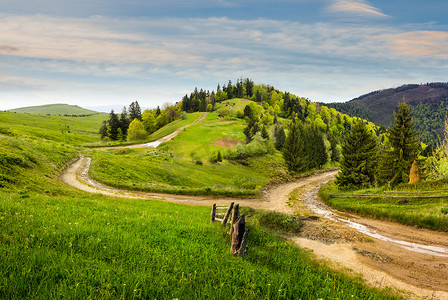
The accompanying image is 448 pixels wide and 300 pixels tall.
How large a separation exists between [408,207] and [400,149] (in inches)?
726

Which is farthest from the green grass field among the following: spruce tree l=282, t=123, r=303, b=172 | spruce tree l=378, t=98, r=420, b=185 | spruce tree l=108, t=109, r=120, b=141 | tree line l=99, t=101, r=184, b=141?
spruce tree l=108, t=109, r=120, b=141

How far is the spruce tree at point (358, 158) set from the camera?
42.2m

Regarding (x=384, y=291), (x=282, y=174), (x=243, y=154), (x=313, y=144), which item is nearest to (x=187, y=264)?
(x=384, y=291)

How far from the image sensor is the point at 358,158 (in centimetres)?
4269

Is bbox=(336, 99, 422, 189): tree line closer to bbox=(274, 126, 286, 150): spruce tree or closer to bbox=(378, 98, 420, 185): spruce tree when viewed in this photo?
A: bbox=(378, 98, 420, 185): spruce tree

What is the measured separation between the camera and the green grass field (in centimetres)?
1725

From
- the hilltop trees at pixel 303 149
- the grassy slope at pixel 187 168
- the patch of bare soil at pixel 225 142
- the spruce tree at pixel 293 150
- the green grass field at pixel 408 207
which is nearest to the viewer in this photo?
the green grass field at pixel 408 207

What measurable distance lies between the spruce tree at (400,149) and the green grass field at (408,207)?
33.4 feet

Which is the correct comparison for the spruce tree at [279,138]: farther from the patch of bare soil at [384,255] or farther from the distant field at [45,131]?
the patch of bare soil at [384,255]

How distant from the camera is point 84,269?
5.48 meters

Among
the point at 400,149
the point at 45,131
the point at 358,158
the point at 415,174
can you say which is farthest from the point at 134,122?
the point at 415,174

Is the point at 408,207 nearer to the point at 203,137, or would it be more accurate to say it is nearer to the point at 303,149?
the point at 303,149

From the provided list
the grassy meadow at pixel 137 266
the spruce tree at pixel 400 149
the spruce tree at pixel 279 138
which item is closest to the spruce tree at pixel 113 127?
the spruce tree at pixel 279 138

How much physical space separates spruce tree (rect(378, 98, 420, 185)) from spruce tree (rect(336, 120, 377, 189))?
17.3 feet
